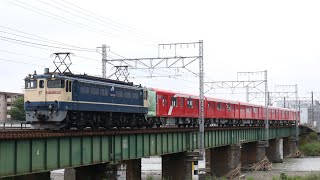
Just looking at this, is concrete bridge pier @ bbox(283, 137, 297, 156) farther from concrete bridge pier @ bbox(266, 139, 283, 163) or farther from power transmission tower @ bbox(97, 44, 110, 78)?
power transmission tower @ bbox(97, 44, 110, 78)

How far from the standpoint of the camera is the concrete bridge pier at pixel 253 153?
78.5 meters

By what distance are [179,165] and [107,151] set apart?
17956mm

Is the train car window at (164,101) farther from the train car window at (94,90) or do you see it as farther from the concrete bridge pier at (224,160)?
the concrete bridge pier at (224,160)

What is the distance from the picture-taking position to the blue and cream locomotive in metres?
29.6

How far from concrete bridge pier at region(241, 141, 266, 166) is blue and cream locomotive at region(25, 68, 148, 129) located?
46.5 m

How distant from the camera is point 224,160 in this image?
213ft

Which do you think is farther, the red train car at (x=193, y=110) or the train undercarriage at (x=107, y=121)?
the red train car at (x=193, y=110)

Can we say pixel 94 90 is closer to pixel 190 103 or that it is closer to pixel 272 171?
pixel 190 103

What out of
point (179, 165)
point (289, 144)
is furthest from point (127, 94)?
point (289, 144)

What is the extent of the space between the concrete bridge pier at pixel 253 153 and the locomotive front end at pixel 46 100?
5335 centimetres

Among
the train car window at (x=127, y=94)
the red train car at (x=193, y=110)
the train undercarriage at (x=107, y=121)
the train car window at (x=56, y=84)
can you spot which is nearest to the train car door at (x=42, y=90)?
the train car window at (x=56, y=84)

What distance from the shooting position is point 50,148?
2528cm

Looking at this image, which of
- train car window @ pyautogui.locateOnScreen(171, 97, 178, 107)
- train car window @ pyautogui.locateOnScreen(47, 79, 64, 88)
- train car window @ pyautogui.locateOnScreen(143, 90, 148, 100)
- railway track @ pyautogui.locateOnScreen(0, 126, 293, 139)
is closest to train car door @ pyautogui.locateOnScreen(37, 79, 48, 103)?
train car window @ pyautogui.locateOnScreen(47, 79, 64, 88)

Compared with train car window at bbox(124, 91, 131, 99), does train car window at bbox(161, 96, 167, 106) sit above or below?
below
